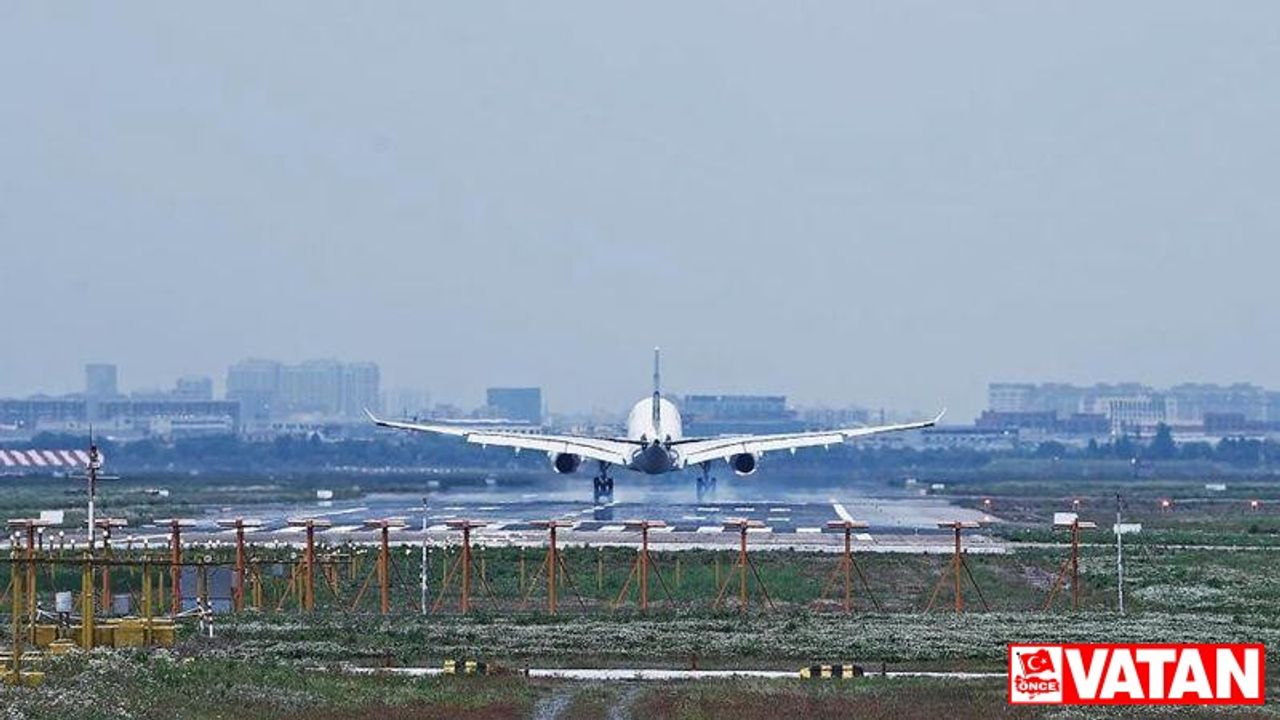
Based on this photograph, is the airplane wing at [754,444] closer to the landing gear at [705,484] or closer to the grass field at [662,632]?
the landing gear at [705,484]

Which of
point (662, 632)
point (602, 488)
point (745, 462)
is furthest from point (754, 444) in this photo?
point (662, 632)

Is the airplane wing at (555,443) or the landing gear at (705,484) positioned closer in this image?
the airplane wing at (555,443)

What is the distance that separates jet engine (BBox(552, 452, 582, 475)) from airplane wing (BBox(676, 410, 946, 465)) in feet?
16.5

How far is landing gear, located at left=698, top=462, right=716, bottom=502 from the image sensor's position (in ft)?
374

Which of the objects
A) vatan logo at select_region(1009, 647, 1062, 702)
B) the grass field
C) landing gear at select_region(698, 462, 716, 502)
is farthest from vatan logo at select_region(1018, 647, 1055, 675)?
landing gear at select_region(698, 462, 716, 502)

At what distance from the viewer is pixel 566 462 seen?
11062 centimetres

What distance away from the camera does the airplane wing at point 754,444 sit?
11050 centimetres

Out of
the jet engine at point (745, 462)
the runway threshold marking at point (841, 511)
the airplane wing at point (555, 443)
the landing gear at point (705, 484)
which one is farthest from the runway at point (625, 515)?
the airplane wing at point (555, 443)

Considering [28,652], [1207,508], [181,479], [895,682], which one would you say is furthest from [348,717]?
[181,479]

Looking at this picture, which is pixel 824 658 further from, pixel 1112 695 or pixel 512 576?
pixel 512 576

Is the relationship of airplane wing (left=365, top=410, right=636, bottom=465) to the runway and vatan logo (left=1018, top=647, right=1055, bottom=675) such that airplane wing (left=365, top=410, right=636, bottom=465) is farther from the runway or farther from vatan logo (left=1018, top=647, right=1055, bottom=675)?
vatan logo (left=1018, top=647, right=1055, bottom=675)

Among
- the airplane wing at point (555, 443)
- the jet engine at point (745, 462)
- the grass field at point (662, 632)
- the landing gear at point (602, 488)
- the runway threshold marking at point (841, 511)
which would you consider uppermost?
the airplane wing at point (555, 443)

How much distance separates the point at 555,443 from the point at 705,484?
8.41 m

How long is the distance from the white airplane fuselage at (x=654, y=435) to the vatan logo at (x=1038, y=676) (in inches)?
2663
